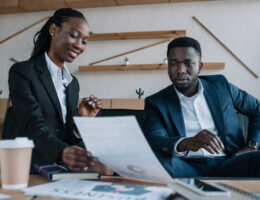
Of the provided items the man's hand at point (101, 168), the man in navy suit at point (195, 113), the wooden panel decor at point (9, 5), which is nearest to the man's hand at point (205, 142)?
the man in navy suit at point (195, 113)

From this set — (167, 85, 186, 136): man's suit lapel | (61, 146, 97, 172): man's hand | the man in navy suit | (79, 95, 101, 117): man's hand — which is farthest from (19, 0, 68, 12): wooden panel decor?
(61, 146, 97, 172): man's hand

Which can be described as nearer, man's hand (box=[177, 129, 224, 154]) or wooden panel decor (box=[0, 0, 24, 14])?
man's hand (box=[177, 129, 224, 154])

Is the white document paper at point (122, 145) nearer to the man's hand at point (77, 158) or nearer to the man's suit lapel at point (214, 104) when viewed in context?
the man's hand at point (77, 158)

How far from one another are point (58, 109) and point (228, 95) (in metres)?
1.00

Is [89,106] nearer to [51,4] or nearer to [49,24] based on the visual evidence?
[49,24]

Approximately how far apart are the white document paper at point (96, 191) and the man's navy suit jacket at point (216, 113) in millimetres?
780

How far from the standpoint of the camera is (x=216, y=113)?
63.2 inches

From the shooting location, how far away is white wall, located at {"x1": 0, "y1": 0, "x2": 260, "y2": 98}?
11.5ft

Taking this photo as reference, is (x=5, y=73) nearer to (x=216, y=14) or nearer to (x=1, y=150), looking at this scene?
(x=216, y=14)

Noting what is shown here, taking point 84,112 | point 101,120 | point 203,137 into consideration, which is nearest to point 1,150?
point 101,120

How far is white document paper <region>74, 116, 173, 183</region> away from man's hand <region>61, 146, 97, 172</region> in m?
0.03

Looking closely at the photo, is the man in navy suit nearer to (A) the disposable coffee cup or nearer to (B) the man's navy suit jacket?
(B) the man's navy suit jacket

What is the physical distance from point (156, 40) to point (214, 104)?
2213mm

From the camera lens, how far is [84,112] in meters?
1.22
